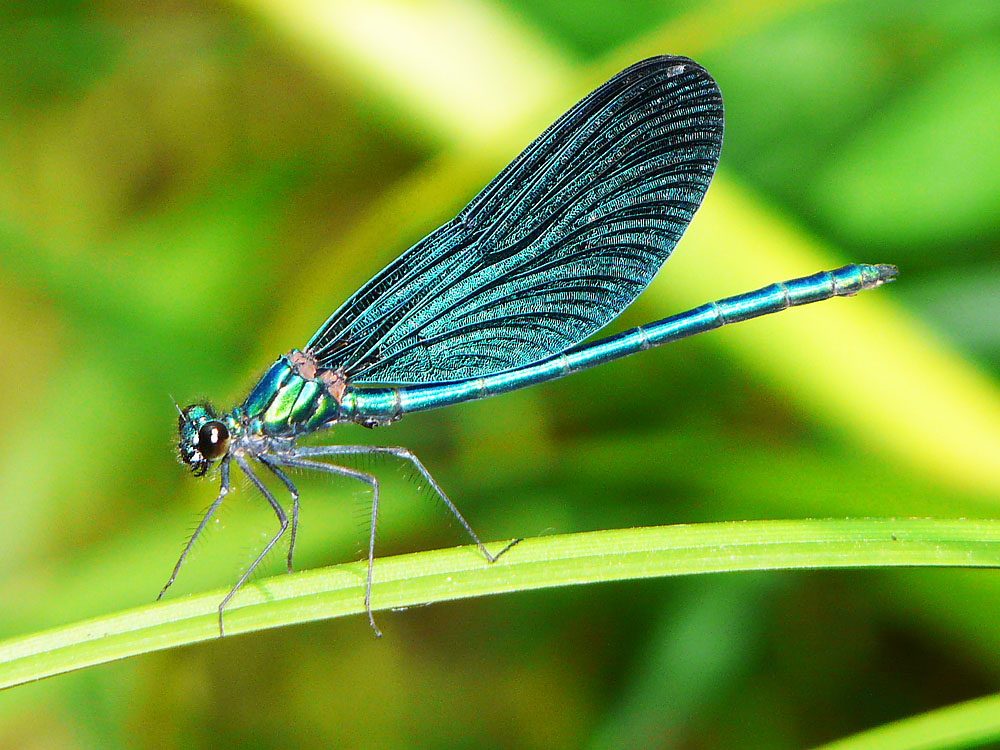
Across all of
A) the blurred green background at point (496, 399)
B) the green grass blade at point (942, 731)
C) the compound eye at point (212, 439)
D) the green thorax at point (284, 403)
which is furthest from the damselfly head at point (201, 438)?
the green grass blade at point (942, 731)

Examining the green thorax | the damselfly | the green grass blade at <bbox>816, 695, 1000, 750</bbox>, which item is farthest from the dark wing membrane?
the green grass blade at <bbox>816, 695, 1000, 750</bbox>

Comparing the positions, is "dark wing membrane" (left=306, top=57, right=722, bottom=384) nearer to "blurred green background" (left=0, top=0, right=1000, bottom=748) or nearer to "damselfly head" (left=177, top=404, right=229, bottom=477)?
"blurred green background" (left=0, top=0, right=1000, bottom=748)

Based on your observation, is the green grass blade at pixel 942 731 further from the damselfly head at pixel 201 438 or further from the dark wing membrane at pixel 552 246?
the damselfly head at pixel 201 438

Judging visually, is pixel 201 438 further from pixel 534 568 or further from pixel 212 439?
pixel 534 568

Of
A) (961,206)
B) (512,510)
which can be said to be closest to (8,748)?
(512,510)

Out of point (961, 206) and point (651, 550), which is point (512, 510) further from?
point (961, 206)
